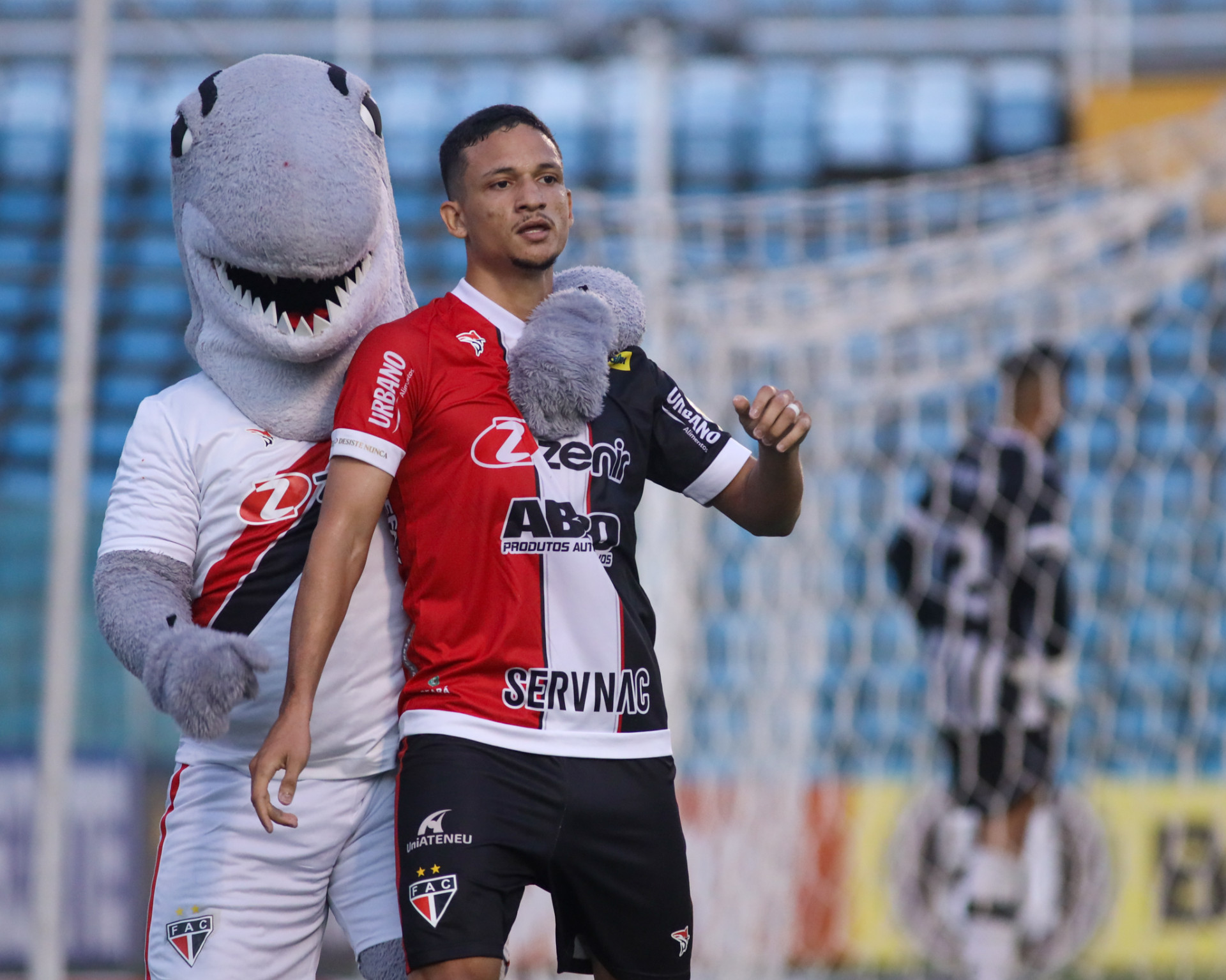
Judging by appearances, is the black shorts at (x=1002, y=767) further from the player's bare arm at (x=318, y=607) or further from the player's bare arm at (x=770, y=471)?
the player's bare arm at (x=318, y=607)

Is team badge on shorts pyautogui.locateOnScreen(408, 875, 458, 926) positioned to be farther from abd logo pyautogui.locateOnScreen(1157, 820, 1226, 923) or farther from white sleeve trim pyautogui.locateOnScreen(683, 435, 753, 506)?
abd logo pyautogui.locateOnScreen(1157, 820, 1226, 923)

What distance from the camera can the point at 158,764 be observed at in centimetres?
578

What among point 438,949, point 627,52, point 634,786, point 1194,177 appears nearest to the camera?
point 438,949

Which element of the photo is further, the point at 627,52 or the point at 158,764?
the point at 627,52

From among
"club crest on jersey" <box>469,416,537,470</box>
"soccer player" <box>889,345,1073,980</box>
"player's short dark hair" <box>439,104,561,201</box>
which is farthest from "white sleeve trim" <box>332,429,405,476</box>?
"soccer player" <box>889,345,1073,980</box>

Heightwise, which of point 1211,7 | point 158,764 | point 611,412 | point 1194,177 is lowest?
point 158,764

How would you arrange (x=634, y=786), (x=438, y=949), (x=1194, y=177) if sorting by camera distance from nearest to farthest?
1. (x=438, y=949)
2. (x=634, y=786)
3. (x=1194, y=177)

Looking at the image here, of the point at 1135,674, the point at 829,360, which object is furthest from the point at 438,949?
the point at 1135,674

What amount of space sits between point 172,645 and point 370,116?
33.5 inches

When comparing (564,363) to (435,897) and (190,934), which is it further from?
(190,934)

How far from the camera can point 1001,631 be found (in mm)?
4480

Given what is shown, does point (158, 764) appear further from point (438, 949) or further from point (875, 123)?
point (875, 123)

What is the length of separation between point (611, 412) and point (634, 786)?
1.71 ft

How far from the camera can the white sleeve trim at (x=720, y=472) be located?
7.49 ft
